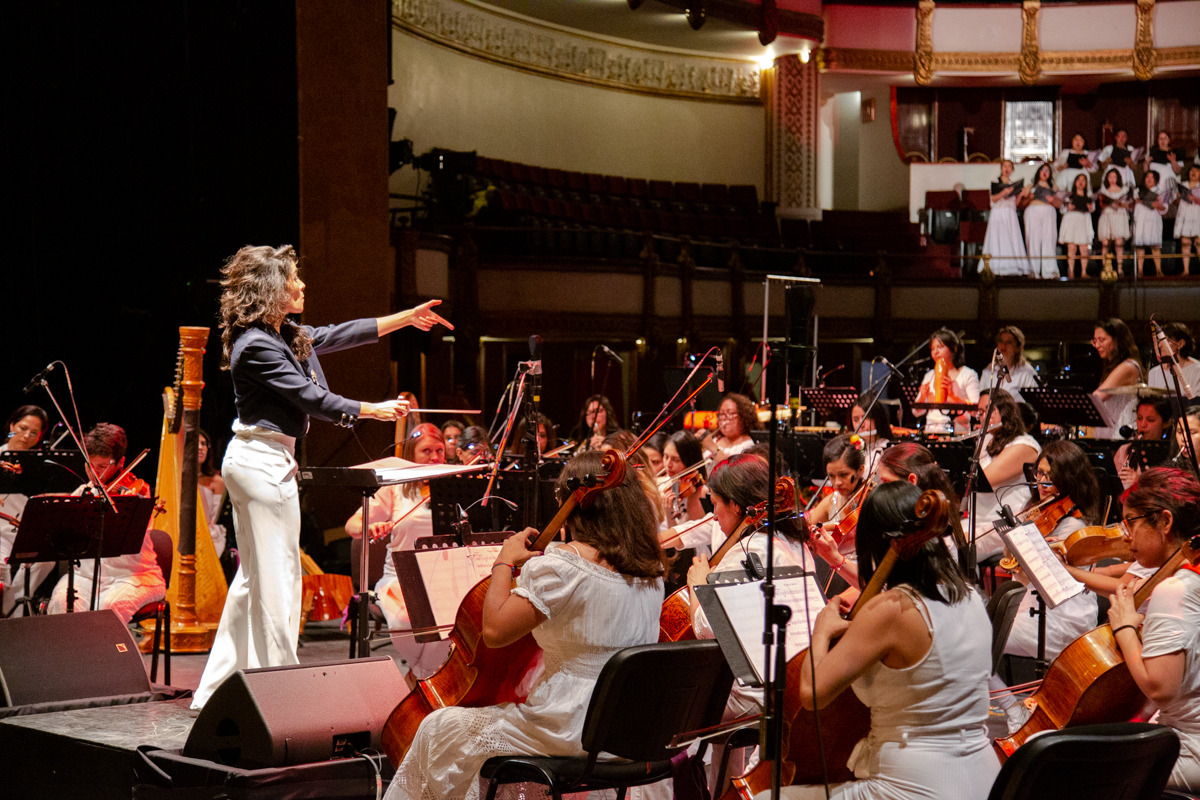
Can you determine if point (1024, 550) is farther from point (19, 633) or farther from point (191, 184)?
point (191, 184)

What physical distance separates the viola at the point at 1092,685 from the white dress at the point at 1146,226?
42.3 feet

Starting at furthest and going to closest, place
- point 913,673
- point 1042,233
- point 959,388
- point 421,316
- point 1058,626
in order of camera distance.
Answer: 1. point 1042,233
2. point 959,388
3. point 1058,626
4. point 421,316
5. point 913,673

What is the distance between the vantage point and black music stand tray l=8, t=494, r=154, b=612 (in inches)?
183

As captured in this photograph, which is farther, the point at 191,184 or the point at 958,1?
the point at 958,1

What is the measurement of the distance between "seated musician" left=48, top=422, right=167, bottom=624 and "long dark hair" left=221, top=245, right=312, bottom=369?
4.64 ft

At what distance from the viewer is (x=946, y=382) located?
905 cm

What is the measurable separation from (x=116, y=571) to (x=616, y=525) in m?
3.42

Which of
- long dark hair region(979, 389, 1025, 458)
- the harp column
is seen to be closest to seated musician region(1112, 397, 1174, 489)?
long dark hair region(979, 389, 1025, 458)

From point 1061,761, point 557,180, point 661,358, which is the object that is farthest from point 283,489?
point 557,180

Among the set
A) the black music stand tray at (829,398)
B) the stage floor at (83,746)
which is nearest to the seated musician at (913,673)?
the stage floor at (83,746)

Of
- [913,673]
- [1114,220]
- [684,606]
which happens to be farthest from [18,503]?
[1114,220]

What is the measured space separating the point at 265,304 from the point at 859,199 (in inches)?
611

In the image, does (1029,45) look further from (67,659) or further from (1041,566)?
(67,659)

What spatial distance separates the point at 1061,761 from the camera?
218 cm
